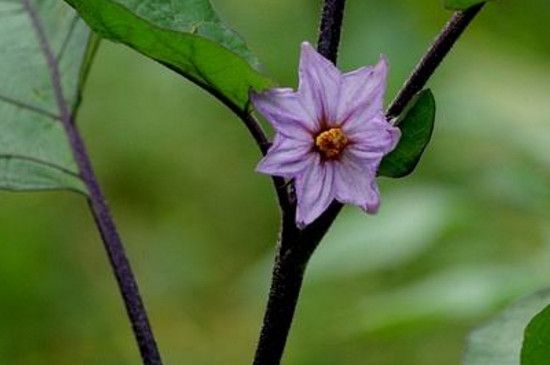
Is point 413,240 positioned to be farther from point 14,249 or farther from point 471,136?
point 14,249

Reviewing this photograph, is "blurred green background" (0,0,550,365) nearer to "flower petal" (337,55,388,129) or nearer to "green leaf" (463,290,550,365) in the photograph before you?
"green leaf" (463,290,550,365)

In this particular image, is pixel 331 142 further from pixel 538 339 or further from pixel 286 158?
pixel 538 339

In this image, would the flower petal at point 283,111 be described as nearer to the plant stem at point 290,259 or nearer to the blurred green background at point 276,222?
the plant stem at point 290,259

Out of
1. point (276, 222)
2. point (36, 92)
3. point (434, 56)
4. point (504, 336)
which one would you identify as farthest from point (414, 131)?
point (276, 222)

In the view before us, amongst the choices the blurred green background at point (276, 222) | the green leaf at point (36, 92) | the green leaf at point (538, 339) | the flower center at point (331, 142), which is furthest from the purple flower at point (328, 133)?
the blurred green background at point (276, 222)

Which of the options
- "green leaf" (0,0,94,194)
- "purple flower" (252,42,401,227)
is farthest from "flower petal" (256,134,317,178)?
"green leaf" (0,0,94,194)
